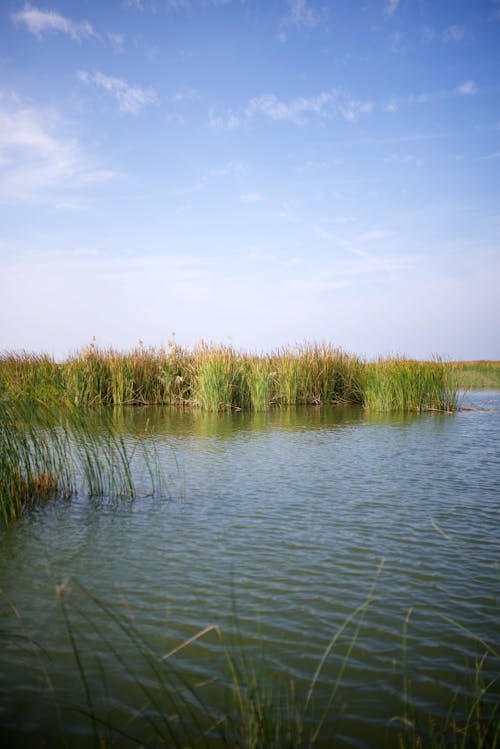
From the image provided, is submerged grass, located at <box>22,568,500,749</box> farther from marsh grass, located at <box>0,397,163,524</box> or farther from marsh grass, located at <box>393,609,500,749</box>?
marsh grass, located at <box>0,397,163,524</box>

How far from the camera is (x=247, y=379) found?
52.3 ft

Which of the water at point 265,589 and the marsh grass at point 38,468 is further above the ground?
the marsh grass at point 38,468

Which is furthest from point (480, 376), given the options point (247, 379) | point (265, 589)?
point (265, 589)

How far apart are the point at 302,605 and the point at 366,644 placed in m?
0.50

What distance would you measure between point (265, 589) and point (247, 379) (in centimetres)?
1249

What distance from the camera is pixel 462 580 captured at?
12.0ft

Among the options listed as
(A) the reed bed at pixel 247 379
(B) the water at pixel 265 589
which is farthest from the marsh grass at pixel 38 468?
(A) the reed bed at pixel 247 379

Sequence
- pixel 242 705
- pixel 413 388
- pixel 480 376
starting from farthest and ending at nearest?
pixel 480 376, pixel 413 388, pixel 242 705

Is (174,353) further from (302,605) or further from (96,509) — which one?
(302,605)

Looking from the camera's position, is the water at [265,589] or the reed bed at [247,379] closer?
the water at [265,589]

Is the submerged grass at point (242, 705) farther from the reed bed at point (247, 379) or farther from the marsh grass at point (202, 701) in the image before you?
the reed bed at point (247, 379)

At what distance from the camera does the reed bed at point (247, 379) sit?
48.5 ft

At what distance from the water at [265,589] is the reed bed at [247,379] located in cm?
783

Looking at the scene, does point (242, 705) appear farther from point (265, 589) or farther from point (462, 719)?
point (265, 589)
